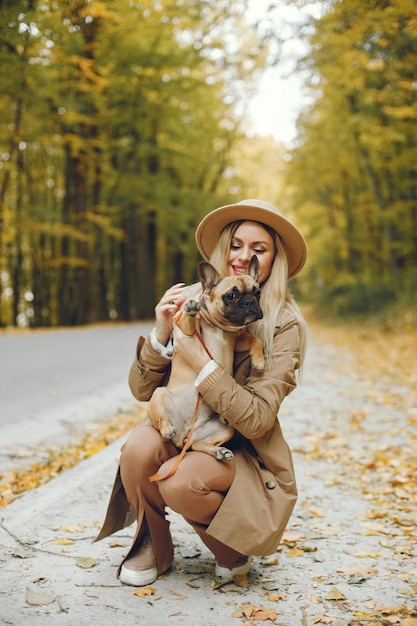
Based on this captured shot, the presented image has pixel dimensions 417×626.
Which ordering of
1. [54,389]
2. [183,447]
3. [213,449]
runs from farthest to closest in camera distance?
[54,389]
[183,447]
[213,449]

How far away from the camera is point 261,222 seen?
3.33 m

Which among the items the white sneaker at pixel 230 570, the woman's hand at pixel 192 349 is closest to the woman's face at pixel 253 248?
the woman's hand at pixel 192 349

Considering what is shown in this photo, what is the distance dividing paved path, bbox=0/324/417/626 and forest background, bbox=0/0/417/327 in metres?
5.29

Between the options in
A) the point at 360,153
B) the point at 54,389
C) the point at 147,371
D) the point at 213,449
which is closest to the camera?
the point at 213,449

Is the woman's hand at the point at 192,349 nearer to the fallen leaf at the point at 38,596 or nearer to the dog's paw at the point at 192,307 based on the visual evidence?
the dog's paw at the point at 192,307

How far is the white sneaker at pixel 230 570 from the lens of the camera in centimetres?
303

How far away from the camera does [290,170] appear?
29.4m

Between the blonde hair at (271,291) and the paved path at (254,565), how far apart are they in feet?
3.82

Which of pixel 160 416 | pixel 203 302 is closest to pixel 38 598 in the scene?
pixel 160 416

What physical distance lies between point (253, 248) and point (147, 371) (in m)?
0.90

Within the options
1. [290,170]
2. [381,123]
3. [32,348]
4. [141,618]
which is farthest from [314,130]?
[141,618]

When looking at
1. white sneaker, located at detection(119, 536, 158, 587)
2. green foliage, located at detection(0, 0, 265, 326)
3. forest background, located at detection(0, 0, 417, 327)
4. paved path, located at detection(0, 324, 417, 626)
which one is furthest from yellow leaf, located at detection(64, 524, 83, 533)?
green foliage, located at detection(0, 0, 265, 326)

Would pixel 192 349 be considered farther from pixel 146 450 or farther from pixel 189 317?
pixel 146 450

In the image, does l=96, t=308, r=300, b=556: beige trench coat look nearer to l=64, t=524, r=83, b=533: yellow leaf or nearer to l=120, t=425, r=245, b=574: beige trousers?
l=120, t=425, r=245, b=574: beige trousers
